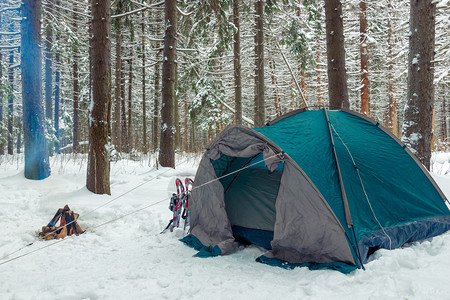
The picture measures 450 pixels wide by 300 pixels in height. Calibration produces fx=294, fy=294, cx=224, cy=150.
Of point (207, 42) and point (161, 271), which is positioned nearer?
point (161, 271)

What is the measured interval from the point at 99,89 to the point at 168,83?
112 inches

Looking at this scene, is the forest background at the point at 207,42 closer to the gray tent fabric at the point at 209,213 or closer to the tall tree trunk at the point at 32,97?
the tall tree trunk at the point at 32,97

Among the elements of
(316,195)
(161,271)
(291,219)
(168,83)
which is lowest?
(161,271)

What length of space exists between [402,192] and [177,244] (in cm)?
314

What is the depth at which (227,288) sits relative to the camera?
111 inches

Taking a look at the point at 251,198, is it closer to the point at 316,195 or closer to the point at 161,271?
the point at 316,195

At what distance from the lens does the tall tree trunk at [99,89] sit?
5.87 meters

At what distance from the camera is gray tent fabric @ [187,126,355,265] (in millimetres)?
3171

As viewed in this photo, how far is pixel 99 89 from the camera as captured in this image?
5.88 meters

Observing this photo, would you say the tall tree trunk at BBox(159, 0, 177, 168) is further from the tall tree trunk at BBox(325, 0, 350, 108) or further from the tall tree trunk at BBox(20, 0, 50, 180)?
the tall tree trunk at BBox(325, 0, 350, 108)

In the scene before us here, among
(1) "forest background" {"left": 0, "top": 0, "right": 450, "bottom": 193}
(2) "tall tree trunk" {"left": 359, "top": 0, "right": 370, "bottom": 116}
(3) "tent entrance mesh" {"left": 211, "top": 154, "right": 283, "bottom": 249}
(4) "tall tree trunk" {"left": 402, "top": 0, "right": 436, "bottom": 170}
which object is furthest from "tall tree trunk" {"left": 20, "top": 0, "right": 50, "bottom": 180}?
A: (2) "tall tree trunk" {"left": 359, "top": 0, "right": 370, "bottom": 116}

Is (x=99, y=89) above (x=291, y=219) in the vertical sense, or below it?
above

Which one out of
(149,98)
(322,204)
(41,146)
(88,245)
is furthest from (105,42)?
(149,98)

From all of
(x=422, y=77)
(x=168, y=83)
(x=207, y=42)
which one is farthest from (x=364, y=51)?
(x=168, y=83)
